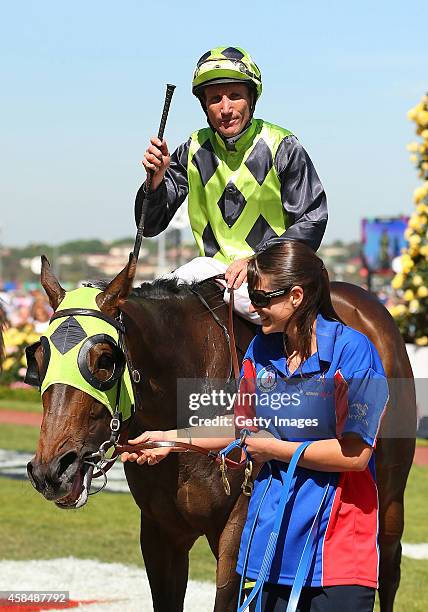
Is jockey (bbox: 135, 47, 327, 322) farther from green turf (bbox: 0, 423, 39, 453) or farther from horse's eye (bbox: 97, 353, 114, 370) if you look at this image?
green turf (bbox: 0, 423, 39, 453)

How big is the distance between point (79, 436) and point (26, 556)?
12.5 ft

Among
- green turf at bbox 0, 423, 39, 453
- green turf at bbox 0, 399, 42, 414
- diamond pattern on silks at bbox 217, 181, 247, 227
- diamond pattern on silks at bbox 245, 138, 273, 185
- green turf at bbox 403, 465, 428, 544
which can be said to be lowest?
green turf at bbox 403, 465, 428, 544

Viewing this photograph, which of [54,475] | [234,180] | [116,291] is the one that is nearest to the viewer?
[54,475]

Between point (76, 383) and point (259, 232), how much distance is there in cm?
129

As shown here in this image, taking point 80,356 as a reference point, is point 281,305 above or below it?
above

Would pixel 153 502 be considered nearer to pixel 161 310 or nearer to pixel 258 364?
pixel 161 310

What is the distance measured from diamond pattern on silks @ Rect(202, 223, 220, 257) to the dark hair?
4.76ft

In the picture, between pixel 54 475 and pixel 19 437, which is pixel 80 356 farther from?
pixel 19 437

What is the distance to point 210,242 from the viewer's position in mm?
4371

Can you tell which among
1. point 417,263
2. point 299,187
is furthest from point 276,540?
point 417,263

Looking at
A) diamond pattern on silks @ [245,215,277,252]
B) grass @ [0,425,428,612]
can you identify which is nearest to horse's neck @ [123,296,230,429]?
diamond pattern on silks @ [245,215,277,252]

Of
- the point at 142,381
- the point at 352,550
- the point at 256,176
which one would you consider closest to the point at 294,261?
the point at 352,550

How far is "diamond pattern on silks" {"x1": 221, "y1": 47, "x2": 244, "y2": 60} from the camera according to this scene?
4.14 meters

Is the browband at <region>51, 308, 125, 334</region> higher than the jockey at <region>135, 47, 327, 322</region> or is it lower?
lower
